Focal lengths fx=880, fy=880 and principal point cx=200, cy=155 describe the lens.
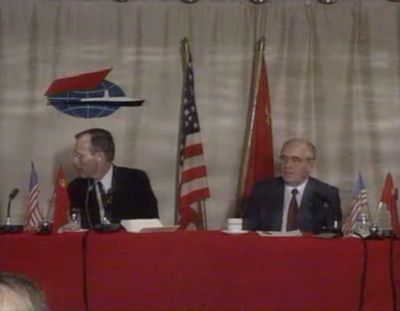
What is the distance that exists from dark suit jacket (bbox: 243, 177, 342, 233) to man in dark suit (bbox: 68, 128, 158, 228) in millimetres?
639

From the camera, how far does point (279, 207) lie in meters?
5.16

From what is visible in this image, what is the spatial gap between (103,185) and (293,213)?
1170mm

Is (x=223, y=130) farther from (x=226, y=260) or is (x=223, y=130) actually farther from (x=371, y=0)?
(x=226, y=260)

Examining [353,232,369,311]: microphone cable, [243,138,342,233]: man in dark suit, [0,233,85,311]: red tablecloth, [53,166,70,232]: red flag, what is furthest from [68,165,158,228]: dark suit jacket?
[353,232,369,311]: microphone cable

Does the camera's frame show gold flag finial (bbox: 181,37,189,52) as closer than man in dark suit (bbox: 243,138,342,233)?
No

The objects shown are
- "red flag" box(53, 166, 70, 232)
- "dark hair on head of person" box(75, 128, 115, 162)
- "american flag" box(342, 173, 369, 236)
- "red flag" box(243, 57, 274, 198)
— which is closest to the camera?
"american flag" box(342, 173, 369, 236)

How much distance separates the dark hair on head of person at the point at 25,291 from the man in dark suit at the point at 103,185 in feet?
12.5

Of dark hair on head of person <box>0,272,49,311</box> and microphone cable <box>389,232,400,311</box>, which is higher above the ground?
dark hair on head of person <box>0,272,49,311</box>

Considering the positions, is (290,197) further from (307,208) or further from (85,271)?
(85,271)

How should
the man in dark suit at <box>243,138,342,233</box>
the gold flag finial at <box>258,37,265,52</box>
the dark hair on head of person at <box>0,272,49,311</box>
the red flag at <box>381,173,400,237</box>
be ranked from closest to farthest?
1. the dark hair on head of person at <box>0,272,49,311</box>
2. the red flag at <box>381,173,400,237</box>
3. the man in dark suit at <box>243,138,342,233</box>
4. the gold flag finial at <box>258,37,265,52</box>

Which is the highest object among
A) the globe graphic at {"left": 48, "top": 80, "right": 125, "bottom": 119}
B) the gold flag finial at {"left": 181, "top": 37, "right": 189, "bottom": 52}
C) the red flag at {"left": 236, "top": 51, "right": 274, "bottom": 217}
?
the gold flag finial at {"left": 181, "top": 37, "right": 189, "bottom": 52}

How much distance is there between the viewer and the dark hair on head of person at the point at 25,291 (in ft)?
4.18

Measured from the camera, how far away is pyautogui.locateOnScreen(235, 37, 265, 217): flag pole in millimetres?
6043

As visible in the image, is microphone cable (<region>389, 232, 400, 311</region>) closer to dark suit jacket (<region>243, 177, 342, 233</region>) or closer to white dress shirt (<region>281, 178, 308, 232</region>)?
dark suit jacket (<region>243, 177, 342, 233</region>)
